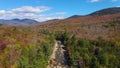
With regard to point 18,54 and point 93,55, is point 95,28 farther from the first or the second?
point 18,54

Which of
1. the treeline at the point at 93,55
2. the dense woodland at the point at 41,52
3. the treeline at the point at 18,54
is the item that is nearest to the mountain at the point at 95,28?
the treeline at the point at 93,55

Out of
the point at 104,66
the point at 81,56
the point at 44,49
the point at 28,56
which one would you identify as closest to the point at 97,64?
the point at 104,66

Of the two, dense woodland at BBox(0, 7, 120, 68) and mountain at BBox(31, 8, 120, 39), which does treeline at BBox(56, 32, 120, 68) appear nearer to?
dense woodland at BBox(0, 7, 120, 68)

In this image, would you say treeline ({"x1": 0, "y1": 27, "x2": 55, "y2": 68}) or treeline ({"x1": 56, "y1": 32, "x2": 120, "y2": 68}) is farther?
treeline ({"x1": 56, "y1": 32, "x2": 120, "y2": 68})

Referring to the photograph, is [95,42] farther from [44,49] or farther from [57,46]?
[44,49]

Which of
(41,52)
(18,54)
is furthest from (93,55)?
(18,54)

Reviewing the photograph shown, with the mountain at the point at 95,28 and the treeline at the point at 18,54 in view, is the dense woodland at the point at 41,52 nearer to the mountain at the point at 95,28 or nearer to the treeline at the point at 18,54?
the treeline at the point at 18,54

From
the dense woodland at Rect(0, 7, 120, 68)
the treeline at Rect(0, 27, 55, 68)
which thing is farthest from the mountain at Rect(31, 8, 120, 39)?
the treeline at Rect(0, 27, 55, 68)

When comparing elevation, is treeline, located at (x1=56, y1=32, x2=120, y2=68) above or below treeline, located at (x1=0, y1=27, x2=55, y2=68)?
below
